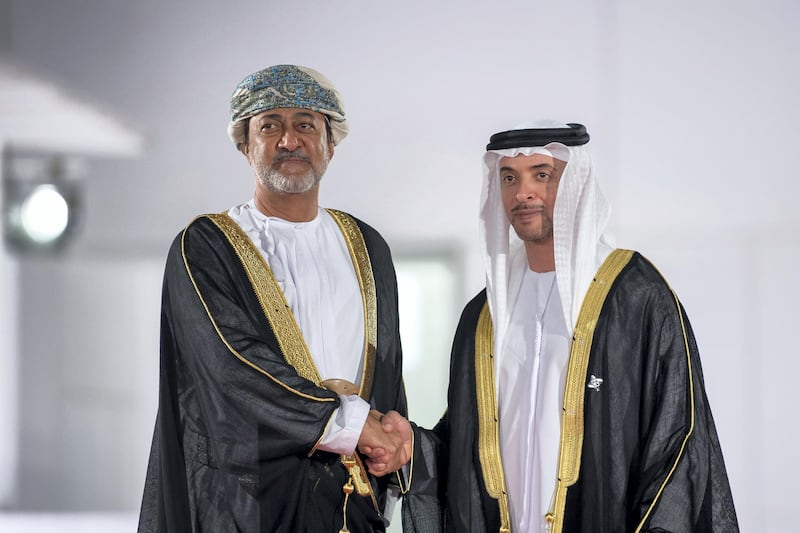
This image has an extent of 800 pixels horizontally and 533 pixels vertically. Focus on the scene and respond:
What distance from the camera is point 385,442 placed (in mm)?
2754

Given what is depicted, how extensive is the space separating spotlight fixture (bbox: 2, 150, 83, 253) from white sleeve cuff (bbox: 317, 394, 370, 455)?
95.0 inches

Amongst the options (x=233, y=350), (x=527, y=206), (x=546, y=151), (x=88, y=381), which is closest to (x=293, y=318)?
(x=233, y=350)

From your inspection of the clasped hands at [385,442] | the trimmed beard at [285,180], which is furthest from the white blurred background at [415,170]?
the clasped hands at [385,442]

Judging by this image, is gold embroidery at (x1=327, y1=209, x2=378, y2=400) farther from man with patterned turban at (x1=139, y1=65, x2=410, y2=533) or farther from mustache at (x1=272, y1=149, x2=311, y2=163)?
mustache at (x1=272, y1=149, x2=311, y2=163)

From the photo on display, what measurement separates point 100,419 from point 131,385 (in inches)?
7.8

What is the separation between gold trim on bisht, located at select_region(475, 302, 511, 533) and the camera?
104 inches

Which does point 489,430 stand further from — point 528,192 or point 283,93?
point 283,93

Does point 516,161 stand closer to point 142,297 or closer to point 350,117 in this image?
point 350,117

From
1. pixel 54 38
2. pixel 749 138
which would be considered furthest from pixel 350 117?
pixel 749 138

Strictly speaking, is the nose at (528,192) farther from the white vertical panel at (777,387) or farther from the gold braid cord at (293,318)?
the white vertical panel at (777,387)

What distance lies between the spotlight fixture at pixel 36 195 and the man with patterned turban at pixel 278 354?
191 centimetres

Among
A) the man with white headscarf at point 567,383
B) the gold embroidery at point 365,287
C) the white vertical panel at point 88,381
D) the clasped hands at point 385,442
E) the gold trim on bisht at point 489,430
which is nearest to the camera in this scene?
the man with white headscarf at point 567,383

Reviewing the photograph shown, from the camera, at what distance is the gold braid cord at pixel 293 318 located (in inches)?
110

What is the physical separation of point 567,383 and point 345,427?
551 mm
